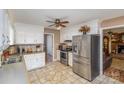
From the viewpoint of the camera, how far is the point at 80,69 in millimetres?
3768

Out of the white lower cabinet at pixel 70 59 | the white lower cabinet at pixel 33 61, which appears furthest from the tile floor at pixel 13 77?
the white lower cabinet at pixel 70 59

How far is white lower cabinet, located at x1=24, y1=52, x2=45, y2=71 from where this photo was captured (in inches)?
171

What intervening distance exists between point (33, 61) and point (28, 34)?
4.61 feet

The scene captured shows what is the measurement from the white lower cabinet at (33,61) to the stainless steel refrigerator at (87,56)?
1.92 m

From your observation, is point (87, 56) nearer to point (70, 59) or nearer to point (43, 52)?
point (70, 59)

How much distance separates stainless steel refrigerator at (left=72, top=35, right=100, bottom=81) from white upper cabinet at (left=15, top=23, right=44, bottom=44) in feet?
7.22

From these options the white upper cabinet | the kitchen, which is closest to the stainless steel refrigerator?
the kitchen

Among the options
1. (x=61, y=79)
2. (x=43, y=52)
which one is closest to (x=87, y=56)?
(x=61, y=79)

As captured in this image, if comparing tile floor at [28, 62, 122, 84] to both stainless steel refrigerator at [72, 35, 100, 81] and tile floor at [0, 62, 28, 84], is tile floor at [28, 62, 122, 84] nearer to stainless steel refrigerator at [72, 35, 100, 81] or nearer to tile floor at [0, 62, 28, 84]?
stainless steel refrigerator at [72, 35, 100, 81]

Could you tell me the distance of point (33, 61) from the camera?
4.55 meters

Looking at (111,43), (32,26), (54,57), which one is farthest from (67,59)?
(111,43)

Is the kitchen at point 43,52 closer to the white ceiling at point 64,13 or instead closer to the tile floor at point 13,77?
the white ceiling at point 64,13
